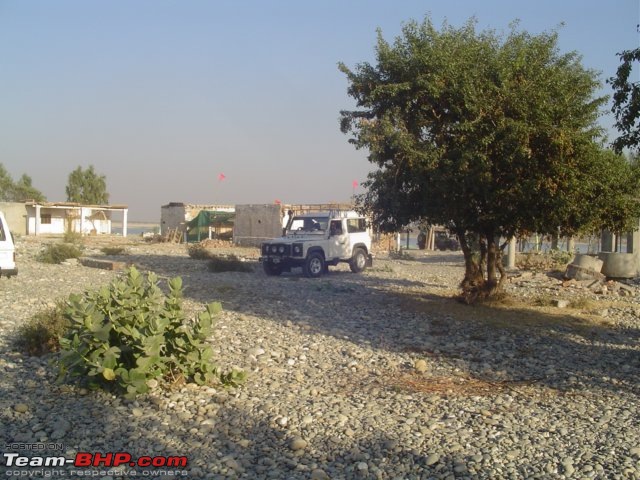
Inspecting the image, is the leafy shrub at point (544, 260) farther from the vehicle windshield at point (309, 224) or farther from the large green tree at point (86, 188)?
the large green tree at point (86, 188)

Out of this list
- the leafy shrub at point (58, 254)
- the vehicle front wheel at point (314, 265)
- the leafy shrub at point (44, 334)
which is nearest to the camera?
the leafy shrub at point (44, 334)

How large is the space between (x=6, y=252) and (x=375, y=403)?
40.4 feet

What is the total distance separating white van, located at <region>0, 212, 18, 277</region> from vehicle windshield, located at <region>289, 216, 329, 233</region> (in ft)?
29.6

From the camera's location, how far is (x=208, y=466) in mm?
5277

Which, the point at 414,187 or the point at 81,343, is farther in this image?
the point at 414,187

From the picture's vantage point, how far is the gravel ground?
5.41 m

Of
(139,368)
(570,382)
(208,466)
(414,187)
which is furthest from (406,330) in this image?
(208,466)

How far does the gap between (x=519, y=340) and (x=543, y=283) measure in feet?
30.6

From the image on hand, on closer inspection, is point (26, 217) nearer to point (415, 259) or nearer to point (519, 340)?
point (415, 259)

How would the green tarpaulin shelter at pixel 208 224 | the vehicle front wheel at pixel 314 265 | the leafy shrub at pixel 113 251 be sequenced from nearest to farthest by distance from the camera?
the vehicle front wheel at pixel 314 265 → the leafy shrub at pixel 113 251 → the green tarpaulin shelter at pixel 208 224

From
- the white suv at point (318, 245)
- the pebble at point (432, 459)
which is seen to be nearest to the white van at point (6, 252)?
the white suv at point (318, 245)

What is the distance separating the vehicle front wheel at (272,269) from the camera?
20.9 meters

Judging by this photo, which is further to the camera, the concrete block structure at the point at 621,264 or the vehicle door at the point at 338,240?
the vehicle door at the point at 338,240

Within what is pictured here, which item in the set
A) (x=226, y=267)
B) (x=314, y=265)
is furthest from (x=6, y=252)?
(x=314, y=265)
